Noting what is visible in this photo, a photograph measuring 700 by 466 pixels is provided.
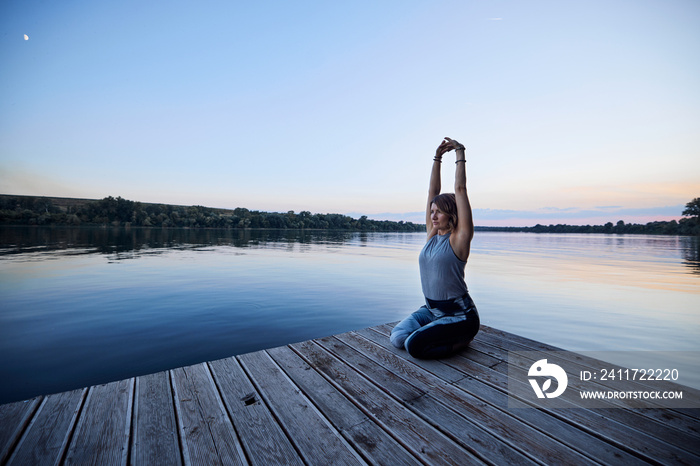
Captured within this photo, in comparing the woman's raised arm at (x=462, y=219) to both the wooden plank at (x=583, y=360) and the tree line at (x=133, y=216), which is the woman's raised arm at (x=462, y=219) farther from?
the tree line at (x=133, y=216)

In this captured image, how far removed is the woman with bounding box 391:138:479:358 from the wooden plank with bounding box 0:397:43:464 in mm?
3261

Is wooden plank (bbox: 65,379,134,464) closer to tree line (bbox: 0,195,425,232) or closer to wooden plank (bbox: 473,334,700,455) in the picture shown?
wooden plank (bbox: 473,334,700,455)

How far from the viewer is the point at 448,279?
Result: 3344 millimetres

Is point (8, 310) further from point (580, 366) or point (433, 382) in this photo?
point (580, 366)

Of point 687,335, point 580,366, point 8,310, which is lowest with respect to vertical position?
point 687,335

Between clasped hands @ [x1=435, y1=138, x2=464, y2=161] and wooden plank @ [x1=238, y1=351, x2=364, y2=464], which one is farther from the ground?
clasped hands @ [x1=435, y1=138, x2=464, y2=161]

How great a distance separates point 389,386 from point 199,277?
11.7 metres

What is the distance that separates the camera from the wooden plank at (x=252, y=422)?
6.50ft

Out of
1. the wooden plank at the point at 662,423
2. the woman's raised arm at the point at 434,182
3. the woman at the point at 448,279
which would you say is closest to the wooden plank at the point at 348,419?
the woman at the point at 448,279

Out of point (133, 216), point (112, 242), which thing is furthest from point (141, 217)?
point (112, 242)

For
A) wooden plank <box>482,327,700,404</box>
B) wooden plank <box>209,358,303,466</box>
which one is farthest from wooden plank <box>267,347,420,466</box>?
wooden plank <box>482,327,700,404</box>

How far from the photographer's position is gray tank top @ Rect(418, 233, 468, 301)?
10.9 ft

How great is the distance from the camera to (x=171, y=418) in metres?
2.35

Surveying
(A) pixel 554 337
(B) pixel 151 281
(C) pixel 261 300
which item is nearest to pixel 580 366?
(A) pixel 554 337
